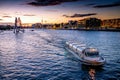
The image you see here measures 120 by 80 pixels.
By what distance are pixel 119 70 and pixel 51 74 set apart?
1752 cm

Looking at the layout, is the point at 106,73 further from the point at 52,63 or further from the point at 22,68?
the point at 22,68

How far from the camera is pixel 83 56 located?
52062 mm

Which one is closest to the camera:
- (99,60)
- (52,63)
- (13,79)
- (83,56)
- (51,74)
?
(13,79)

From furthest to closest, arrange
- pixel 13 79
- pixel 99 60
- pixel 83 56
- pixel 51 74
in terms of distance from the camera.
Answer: pixel 83 56 < pixel 99 60 < pixel 51 74 < pixel 13 79

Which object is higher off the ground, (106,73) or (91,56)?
(91,56)

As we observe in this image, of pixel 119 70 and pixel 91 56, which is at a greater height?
pixel 91 56

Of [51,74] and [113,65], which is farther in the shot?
[113,65]

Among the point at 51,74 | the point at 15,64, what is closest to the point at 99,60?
the point at 51,74

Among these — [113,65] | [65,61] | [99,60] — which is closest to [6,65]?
[65,61]

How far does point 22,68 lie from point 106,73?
20.6 meters

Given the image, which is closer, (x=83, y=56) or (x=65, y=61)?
(x=83, y=56)

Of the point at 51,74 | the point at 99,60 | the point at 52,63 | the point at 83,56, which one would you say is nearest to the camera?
the point at 51,74

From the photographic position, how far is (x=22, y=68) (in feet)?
162

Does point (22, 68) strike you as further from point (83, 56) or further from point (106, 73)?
point (106, 73)
